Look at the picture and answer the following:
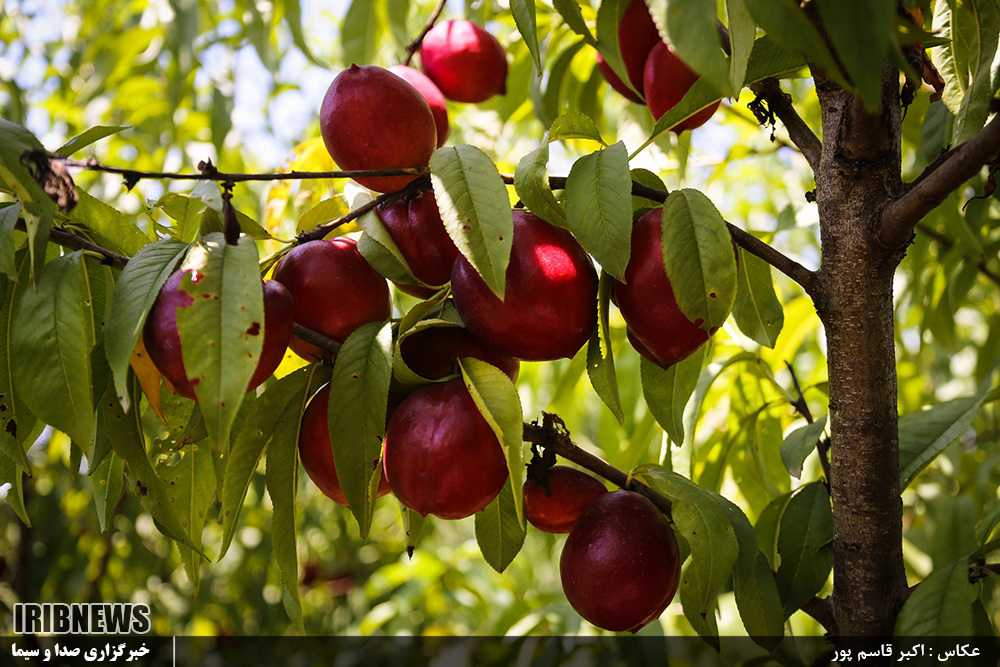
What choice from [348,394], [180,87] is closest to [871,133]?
[348,394]

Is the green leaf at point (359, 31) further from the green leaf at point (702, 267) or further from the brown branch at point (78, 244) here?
the green leaf at point (702, 267)

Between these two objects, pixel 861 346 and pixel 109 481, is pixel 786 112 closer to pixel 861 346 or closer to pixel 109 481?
pixel 861 346

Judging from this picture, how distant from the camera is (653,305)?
0.54 metres

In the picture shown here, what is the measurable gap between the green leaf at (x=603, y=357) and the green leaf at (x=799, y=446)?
0.69 ft

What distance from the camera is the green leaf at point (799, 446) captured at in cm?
72

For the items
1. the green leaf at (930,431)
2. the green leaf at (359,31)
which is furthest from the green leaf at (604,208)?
the green leaf at (359,31)

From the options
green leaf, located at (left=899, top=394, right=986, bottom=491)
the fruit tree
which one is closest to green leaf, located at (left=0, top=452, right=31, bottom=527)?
the fruit tree

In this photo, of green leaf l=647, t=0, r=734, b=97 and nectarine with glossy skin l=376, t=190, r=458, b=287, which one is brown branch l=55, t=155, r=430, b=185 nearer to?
Result: nectarine with glossy skin l=376, t=190, r=458, b=287

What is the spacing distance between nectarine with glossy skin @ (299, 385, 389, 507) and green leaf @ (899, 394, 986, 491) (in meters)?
0.53

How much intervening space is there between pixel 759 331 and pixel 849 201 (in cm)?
17

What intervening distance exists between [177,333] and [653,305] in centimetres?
31

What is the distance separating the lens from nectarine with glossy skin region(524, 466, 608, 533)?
0.69 m

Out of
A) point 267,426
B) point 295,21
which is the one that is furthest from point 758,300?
point 295,21

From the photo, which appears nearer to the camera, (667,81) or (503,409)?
(503,409)
